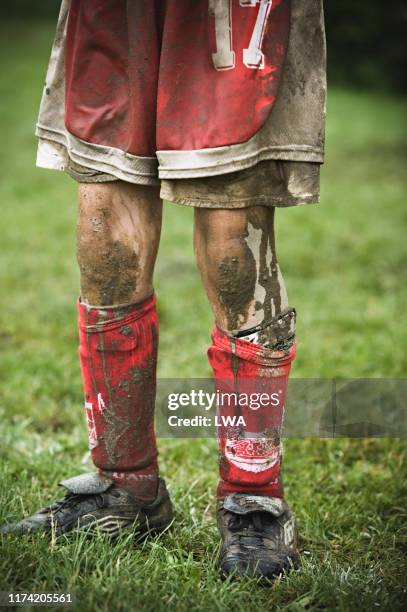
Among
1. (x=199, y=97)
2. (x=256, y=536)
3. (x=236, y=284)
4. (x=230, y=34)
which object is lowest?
(x=256, y=536)

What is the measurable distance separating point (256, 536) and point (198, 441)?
850 mm

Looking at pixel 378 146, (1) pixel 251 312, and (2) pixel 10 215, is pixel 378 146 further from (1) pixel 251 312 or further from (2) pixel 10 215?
(1) pixel 251 312

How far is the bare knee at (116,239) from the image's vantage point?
1.76m

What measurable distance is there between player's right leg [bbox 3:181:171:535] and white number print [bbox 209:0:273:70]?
1.23 feet

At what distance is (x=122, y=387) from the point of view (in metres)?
1.84

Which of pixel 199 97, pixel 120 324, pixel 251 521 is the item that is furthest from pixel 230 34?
pixel 251 521

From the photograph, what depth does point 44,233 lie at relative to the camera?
214 inches

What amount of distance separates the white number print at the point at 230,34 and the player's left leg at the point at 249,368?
0.31 m

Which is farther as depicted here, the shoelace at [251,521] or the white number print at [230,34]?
the shoelace at [251,521]

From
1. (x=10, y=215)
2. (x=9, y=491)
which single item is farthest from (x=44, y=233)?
(x=9, y=491)

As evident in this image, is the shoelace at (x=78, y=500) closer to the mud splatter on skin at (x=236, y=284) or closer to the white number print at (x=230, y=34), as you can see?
the mud splatter on skin at (x=236, y=284)

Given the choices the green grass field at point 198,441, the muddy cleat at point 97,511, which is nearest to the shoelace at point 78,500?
the muddy cleat at point 97,511

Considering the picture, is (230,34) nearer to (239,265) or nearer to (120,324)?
(239,265)

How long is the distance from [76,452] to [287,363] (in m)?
1.00
